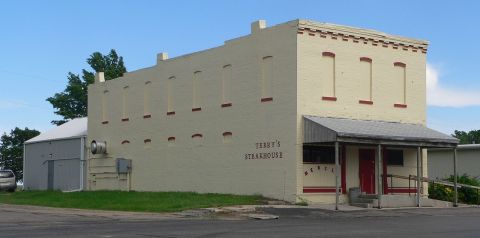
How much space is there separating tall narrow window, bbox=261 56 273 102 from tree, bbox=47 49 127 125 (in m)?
42.0

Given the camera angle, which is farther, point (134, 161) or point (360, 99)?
point (134, 161)

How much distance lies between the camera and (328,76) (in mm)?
29078

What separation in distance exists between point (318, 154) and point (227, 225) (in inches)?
429

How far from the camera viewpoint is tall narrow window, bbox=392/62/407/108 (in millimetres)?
31094

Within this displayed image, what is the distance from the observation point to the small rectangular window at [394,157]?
1227 inches

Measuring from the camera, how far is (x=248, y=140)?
30.4 meters

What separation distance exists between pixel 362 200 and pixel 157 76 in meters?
13.4

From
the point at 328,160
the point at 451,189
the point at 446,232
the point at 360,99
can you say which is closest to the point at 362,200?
the point at 328,160

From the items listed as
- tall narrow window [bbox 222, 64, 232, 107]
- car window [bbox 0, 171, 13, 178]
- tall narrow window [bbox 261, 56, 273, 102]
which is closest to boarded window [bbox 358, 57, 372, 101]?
tall narrow window [bbox 261, 56, 273, 102]

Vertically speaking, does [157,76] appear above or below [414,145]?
above

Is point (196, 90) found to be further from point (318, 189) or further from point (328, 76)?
point (318, 189)

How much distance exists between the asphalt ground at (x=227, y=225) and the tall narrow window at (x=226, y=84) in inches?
323

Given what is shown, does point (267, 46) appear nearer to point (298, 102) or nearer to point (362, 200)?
point (298, 102)

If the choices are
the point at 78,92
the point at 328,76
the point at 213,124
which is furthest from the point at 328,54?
the point at 78,92
